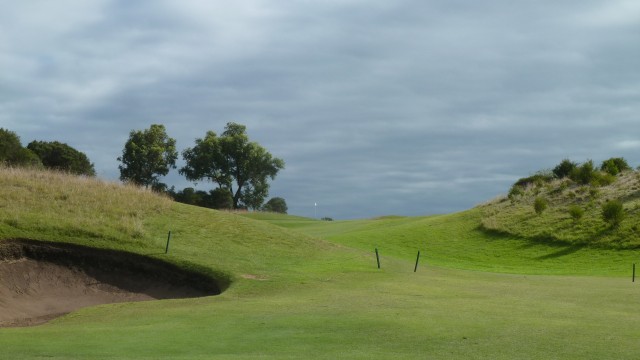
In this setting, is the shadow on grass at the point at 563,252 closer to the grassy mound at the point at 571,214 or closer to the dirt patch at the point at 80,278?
the grassy mound at the point at 571,214

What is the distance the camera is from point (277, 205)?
111 m

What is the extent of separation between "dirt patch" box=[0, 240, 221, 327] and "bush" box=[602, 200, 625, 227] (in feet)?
108

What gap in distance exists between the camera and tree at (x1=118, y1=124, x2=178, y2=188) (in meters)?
Answer: 89.4

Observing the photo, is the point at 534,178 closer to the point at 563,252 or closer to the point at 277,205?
the point at 563,252

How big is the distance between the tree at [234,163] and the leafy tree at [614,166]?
42983mm

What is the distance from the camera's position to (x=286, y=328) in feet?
55.5

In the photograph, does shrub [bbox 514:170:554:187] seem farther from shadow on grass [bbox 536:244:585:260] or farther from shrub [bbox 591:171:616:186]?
shadow on grass [bbox 536:244:585:260]

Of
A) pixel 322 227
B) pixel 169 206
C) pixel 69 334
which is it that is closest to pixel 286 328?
pixel 69 334

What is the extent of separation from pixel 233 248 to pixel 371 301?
1281 cm

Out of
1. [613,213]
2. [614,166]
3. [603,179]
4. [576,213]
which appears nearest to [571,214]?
[576,213]

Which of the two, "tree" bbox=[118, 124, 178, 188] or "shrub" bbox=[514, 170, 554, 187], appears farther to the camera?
"tree" bbox=[118, 124, 178, 188]

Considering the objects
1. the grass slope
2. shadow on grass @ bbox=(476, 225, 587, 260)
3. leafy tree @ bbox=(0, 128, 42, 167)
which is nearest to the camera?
the grass slope

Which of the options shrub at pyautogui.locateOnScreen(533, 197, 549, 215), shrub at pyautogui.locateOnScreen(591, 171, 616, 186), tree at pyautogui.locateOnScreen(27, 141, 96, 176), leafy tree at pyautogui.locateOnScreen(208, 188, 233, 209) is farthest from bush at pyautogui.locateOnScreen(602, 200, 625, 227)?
tree at pyautogui.locateOnScreen(27, 141, 96, 176)

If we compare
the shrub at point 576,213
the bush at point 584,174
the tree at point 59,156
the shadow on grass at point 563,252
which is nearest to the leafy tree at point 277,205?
the tree at point 59,156
